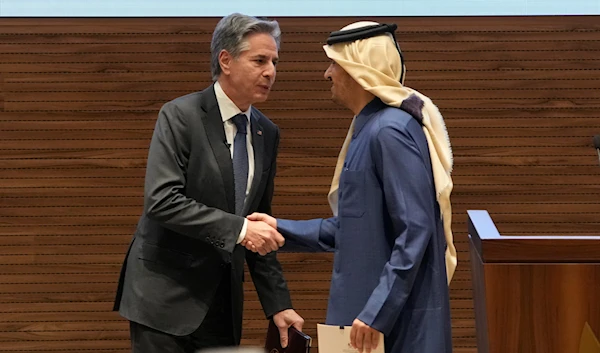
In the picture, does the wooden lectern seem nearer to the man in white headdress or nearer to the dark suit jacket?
the man in white headdress

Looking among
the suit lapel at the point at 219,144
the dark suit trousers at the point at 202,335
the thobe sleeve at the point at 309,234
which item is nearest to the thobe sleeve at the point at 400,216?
the thobe sleeve at the point at 309,234

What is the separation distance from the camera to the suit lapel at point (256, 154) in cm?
267

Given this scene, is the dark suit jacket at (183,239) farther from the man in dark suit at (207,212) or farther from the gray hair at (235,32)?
the gray hair at (235,32)

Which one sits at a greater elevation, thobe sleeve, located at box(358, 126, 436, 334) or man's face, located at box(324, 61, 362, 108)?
man's face, located at box(324, 61, 362, 108)

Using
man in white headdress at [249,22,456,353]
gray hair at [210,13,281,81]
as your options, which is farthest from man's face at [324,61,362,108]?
gray hair at [210,13,281,81]

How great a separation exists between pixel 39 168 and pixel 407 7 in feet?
6.35

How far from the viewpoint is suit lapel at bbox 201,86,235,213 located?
2.61 m

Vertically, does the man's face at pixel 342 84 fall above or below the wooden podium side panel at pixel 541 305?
above

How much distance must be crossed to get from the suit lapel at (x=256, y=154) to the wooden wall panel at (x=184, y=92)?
56.2 inches

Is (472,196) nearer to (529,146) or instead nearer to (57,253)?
(529,146)

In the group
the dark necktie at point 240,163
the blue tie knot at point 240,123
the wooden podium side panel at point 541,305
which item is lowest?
the wooden podium side panel at point 541,305

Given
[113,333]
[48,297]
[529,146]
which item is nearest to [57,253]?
[48,297]

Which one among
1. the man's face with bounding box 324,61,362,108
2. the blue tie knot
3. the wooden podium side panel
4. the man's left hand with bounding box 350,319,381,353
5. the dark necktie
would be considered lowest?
the man's left hand with bounding box 350,319,381,353

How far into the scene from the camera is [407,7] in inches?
162
